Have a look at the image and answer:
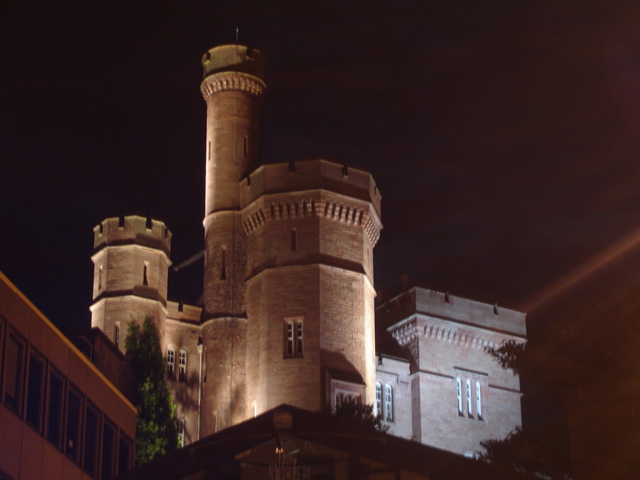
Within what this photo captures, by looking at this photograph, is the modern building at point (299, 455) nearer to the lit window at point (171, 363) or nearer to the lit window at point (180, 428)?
the lit window at point (180, 428)

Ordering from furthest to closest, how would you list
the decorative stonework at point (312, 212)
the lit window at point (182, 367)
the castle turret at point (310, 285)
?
the lit window at point (182, 367)
the decorative stonework at point (312, 212)
the castle turret at point (310, 285)

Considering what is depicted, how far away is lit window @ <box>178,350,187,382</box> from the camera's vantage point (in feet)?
173

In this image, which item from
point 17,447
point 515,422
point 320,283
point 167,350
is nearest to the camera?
point 17,447

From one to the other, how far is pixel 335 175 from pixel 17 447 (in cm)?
2615

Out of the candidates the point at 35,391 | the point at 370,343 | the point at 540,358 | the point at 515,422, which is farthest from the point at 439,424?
the point at 35,391

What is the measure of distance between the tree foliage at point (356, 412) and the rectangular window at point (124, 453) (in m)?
10.4

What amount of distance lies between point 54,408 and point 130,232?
81.7 feet

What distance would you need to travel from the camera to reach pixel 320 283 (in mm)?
48375

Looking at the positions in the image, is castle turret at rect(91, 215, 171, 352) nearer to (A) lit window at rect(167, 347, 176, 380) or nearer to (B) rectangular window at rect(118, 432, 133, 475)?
(A) lit window at rect(167, 347, 176, 380)

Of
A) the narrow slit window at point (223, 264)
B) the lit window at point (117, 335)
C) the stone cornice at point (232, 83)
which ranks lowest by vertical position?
the lit window at point (117, 335)

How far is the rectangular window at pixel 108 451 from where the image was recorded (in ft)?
107

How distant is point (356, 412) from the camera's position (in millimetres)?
45594

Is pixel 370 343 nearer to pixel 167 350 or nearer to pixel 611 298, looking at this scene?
pixel 167 350

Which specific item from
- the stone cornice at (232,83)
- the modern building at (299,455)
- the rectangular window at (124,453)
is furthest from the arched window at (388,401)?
the modern building at (299,455)
